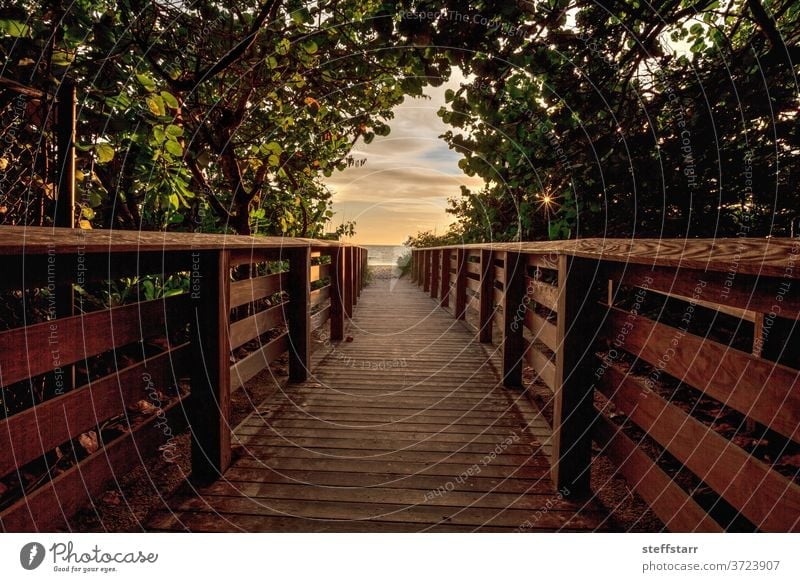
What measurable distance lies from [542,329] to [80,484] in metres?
2.59

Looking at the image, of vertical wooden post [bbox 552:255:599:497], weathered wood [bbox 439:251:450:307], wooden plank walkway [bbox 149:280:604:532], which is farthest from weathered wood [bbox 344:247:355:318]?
vertical wooden post [bbox 552:255:599:497]

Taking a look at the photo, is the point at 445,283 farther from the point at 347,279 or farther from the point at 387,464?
the point at 387,464

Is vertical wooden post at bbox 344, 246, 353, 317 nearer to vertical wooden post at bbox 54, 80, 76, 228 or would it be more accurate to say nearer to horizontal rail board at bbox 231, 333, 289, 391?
horizontal rail board at bbox 231, 333, 289, 391

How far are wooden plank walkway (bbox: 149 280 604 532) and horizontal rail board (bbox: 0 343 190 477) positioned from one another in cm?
60

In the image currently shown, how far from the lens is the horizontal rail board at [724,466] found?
1109 mm

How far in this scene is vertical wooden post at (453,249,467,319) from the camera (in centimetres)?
692

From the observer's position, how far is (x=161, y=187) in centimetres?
327

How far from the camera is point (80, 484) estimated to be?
1605 mm

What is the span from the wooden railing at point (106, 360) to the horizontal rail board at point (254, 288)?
1cm

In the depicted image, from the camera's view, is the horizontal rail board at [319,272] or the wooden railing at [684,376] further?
the horizontal rail board at [319,272]

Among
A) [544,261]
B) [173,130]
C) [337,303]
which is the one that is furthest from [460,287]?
[173,130]

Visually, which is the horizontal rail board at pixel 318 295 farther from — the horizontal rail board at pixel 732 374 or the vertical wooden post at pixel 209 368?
the horizontal rail board at pixel 732 374
